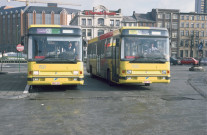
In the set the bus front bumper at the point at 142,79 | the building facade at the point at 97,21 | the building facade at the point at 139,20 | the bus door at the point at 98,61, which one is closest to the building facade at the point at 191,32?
the building facade at the point at 139,20

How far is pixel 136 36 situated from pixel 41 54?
13.4 ft

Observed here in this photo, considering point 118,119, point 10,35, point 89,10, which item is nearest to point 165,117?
point 118,119

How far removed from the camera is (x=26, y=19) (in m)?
121

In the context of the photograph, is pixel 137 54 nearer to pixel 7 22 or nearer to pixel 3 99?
pixel 3 99

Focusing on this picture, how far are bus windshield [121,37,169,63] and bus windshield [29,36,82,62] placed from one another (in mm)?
2014

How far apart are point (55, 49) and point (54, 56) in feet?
0.95

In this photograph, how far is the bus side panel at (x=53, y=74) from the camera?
41.2 ft

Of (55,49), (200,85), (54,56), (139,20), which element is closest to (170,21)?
(139,20)

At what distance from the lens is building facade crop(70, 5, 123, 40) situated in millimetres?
94438

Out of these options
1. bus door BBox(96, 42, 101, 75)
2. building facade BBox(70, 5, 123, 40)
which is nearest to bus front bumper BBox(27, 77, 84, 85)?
bus door BBox(96, 42, 101, 75)

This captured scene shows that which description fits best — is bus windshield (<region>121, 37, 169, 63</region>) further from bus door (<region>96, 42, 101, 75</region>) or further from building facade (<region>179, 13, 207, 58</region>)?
building facade (<region>179, 13, 207, 58</region>)

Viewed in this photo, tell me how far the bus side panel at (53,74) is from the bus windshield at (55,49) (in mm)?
241

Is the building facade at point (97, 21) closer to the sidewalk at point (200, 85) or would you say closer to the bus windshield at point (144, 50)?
the sidewalk at point (200, 85)

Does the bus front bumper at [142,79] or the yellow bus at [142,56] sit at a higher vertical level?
the yellow bus at [142,56]
